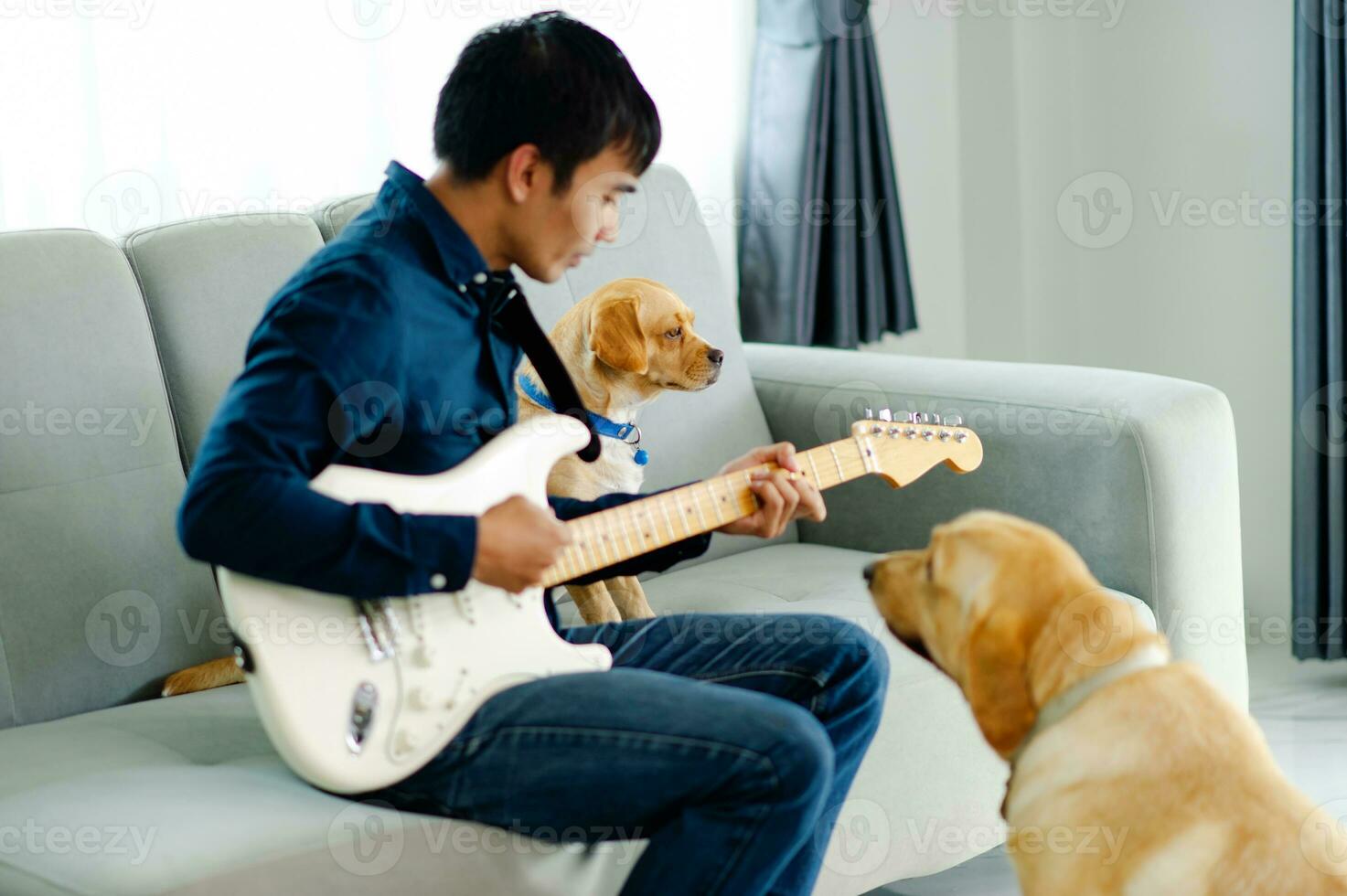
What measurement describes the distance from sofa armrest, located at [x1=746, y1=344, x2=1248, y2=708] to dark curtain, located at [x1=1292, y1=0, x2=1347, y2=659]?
3.13ft

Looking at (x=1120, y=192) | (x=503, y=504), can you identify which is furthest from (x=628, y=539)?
(x=1120, y=192)

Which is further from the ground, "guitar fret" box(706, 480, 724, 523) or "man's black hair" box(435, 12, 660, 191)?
"man's black hair" box(435, 12, 660, 191)

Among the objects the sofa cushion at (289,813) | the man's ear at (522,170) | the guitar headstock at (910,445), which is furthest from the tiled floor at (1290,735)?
the man's ear at (522,170)

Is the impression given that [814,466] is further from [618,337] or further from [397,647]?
[397,647]

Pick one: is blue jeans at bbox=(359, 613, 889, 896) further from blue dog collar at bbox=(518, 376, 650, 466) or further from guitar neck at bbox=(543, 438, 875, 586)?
blue dog collar at bbox=(518, 376, 650, 466)

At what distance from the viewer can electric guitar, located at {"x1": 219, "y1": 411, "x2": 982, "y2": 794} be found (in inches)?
51.6

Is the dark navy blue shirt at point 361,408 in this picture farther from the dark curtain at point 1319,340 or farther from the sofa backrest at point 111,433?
the dark curtain at point 1319,340

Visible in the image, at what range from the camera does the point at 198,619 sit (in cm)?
195

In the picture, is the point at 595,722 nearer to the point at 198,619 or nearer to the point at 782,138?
the point at 198,619

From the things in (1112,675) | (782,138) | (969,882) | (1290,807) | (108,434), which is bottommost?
(969,882)

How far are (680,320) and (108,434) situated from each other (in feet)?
2.90

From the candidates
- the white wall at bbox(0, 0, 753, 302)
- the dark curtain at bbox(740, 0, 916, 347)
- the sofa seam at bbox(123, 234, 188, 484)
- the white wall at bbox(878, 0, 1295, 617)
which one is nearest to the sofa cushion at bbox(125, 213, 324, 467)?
the sofa seam at bbox(123, 234, 188, 484)

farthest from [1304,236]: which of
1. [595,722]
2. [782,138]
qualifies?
[595,722]

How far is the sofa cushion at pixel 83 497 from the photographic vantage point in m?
1.81
